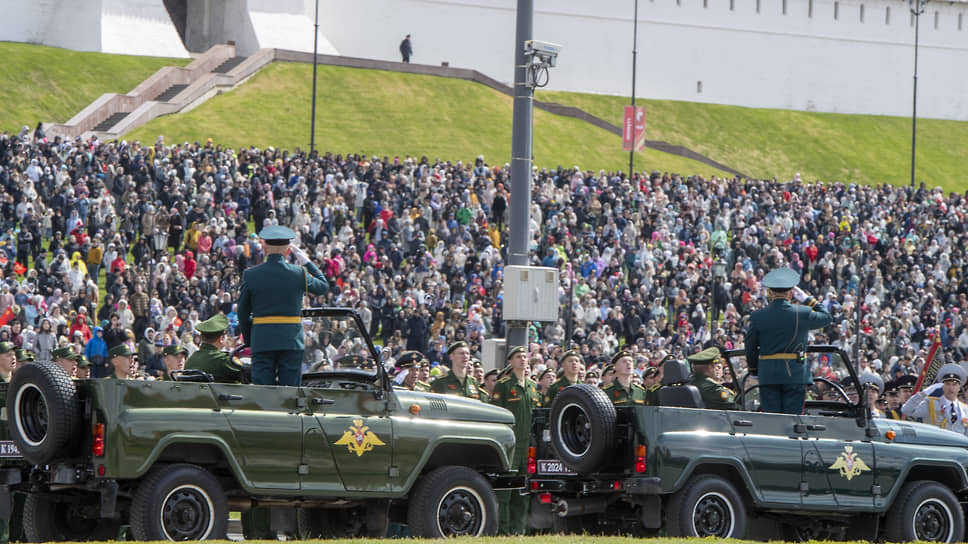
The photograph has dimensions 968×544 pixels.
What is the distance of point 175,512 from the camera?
10.2 m

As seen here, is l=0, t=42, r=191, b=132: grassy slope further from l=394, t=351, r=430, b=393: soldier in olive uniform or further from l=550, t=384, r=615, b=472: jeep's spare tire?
l=550, t=384, r=615, b=472: jeep's spare tire

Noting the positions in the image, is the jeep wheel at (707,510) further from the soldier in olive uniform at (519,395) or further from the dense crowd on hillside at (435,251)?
the dense crowd on hillside at (435,251)

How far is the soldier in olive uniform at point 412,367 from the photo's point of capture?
35.8 feet

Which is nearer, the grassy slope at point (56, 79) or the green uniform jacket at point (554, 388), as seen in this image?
the green uniform jacket at point (554, 388)

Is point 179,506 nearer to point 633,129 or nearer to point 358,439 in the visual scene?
point 358,439

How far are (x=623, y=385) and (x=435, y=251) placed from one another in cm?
2059

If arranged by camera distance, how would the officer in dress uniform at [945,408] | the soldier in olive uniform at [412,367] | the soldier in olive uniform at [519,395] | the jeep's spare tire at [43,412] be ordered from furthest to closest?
the officer in dress uniform at [945,408] → the soldier in olive uniform at [519,395] → the soldier in olive uniform at [412,367] → the jeep's spare tire at [43,412]

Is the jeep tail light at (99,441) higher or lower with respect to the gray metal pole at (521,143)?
lower

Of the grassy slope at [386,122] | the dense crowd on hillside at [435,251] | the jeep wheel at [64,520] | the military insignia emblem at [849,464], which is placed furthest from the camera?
the grassy slope at [386,122]

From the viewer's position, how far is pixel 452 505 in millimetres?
11547

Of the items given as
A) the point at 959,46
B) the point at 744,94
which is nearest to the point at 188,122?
the point at 744,94

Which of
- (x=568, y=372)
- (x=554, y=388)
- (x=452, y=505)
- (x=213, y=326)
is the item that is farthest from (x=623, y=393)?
(x=213, y=326)

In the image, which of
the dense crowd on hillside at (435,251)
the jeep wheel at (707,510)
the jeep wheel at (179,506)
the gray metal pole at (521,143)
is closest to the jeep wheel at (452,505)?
the jeep wheel at (707,510)

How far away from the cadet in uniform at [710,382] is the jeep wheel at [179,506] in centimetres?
409
